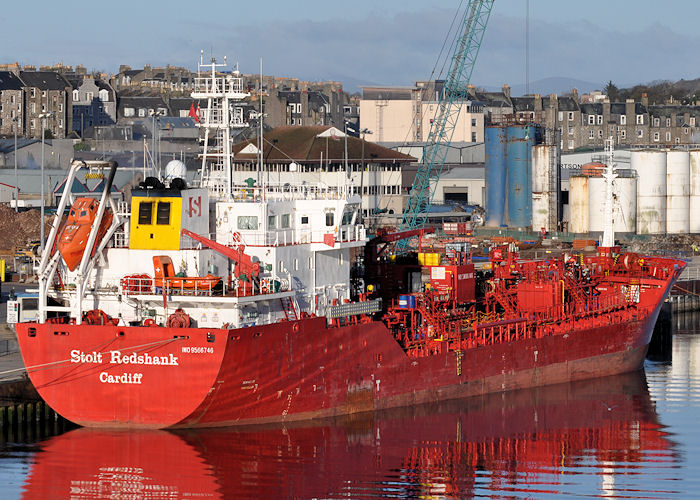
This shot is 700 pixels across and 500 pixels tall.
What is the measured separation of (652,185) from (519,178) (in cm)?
981

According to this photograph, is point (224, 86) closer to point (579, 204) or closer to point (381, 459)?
point (381, 459)

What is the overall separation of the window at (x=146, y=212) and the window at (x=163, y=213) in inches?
9.3

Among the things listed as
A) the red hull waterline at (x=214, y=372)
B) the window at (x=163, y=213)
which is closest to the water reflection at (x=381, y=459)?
the red hull waterline at (x=214, y=372)

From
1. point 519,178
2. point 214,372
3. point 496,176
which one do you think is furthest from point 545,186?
point 214,372

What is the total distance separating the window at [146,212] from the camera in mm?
37250

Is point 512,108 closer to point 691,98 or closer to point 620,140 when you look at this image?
point 620,140

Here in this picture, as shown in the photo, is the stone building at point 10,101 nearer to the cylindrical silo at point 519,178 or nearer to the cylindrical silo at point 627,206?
the cylindrical silo at point 519,178

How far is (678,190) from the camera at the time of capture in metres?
87.1

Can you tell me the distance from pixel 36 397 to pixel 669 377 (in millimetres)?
24272

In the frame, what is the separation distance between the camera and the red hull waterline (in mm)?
34781

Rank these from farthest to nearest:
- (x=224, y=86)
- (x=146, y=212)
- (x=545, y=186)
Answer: (x=545, y=186) → (x=224, y=86) → (x=146, y=212)

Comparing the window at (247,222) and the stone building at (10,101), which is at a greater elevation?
the stone building at (10,101)

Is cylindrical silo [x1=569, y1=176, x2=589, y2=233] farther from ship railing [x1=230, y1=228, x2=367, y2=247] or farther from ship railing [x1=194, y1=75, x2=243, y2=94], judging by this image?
ship railing [x1=194, y1=75, x2=243, y2=94]

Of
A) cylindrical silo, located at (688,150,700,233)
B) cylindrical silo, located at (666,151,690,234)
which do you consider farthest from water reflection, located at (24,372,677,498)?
cylindrical silo, located at (688,150,700,233)
